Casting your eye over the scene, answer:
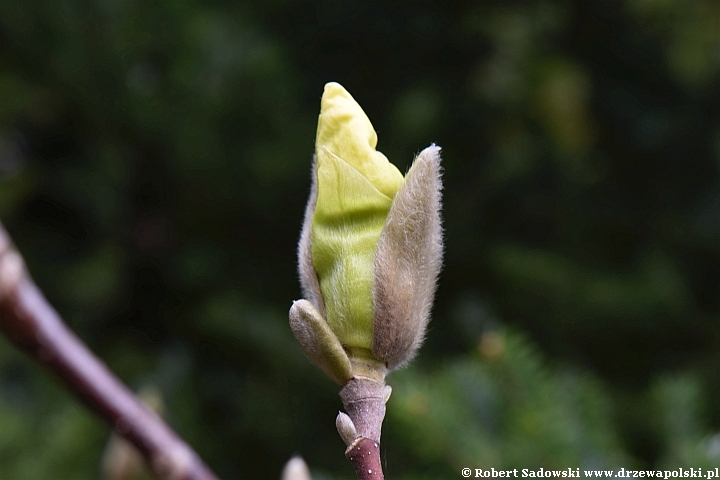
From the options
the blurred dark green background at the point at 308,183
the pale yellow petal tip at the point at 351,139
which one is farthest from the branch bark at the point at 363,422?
the blurred dark green background at the point at 308,183

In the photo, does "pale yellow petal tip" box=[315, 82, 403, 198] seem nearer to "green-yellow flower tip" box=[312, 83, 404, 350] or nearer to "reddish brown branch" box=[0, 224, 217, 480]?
"green-yellow flower tip" box=[312, 83, 404, 350]

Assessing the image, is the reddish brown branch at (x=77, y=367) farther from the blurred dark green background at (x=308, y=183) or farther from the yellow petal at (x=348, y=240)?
the blurred dark green background at (x=308, y=183)

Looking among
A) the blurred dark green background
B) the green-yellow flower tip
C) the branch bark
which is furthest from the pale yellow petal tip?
the blurred dark green background

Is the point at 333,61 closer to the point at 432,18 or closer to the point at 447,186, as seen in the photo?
the point at 432,18

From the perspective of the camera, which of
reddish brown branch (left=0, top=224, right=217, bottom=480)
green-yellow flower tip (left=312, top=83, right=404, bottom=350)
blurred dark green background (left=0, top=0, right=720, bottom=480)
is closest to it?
reddish brown branch (left=0, top=224, right=217, bottom=480)

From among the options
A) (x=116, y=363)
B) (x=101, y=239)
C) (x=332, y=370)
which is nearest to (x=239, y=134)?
(x=101, y=239)

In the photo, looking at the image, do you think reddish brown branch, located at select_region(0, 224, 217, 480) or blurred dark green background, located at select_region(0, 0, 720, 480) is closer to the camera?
reddish brown branch, located at select_region(0, 224, 217, 480)
